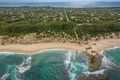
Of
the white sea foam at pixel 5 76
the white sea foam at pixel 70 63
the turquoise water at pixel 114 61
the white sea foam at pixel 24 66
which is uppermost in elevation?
the turquoise water at pixel 114 61

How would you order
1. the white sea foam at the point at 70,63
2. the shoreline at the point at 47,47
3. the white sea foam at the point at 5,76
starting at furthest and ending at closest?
1. the shoreline at the point at 47,47
2. the white sea foam at the point at 70,63
3. the white sea foam at the point at 5,76

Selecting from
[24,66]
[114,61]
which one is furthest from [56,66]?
[114,61]

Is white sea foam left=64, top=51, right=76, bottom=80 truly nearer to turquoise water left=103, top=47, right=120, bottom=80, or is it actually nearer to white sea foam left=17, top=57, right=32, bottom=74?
turquoise water left=103, top=47, right=120, bottom=80

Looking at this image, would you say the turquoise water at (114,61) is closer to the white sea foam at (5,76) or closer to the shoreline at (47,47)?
the shoreline at (47,47)

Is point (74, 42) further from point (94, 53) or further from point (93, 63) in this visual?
point (93, 63)

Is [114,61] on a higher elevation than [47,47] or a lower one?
higher

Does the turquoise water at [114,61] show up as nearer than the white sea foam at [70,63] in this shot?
Yes

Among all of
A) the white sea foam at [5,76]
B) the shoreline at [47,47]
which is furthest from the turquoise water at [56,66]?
the shoreline at [47,47]

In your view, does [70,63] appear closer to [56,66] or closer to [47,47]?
[56,66]

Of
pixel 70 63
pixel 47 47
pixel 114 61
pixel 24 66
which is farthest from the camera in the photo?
pixel 47 47

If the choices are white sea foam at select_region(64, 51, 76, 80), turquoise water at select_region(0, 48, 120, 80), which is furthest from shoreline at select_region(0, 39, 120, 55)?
white sea foam at select_region(64, 51, 76, 80)
